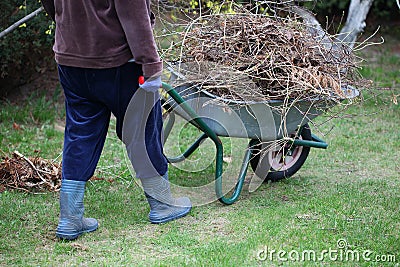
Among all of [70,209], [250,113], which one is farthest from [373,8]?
[70,209]

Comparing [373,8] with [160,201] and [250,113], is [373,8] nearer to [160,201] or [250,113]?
[250,113]

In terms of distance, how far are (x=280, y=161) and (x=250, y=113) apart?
3.04ft

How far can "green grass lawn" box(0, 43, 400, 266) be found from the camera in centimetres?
341

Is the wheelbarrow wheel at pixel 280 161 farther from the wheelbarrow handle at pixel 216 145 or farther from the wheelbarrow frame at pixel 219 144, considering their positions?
the wheelbarrow handle at pixel 216 145

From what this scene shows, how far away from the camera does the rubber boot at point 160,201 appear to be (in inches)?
152

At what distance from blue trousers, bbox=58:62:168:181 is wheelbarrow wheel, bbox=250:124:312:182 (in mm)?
970

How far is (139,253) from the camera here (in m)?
3.47

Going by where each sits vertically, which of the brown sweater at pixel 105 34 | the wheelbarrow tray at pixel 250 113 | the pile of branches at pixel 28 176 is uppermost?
the brown sweater at pixel 105 34

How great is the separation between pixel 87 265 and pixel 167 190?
801 millimetres

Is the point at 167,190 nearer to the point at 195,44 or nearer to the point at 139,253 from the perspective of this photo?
the point at 139,253

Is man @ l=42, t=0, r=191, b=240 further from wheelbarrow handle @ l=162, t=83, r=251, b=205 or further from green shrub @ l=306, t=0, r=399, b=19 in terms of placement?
green shrub @ l=306, t=0, r=399, b=19

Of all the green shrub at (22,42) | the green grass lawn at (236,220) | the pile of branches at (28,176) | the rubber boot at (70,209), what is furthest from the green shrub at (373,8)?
the rubber boot at (70,209)

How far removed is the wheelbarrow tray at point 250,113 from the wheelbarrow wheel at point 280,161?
363mm

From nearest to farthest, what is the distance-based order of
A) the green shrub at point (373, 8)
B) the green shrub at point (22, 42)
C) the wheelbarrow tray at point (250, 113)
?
the wheelbarrow tray at point (250, 113) → the green shrub at point (22, 42) → the green shrub at point (373, 8)
